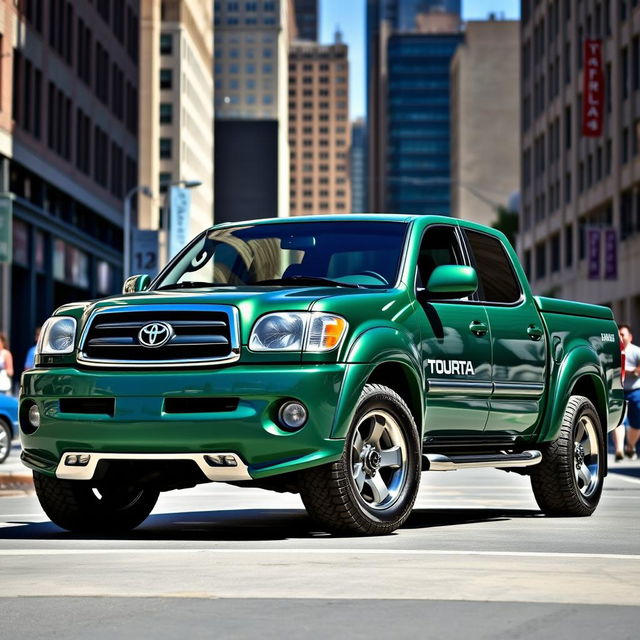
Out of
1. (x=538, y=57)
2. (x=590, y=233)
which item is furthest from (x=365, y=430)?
(x=538, y=57)

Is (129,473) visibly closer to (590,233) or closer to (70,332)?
(70,332)

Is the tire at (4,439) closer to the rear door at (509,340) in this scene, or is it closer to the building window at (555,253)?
the rear door at (509,340)

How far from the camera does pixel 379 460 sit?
9.38 metres

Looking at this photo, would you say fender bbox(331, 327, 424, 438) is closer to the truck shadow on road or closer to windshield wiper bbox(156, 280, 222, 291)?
the truck shadow on road

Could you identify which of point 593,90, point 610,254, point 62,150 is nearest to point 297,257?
point 62,150

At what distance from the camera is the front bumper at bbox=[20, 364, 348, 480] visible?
8773 mm

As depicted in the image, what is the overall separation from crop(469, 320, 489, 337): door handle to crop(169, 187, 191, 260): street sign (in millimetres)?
67151

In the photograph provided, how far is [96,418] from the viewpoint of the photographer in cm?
905

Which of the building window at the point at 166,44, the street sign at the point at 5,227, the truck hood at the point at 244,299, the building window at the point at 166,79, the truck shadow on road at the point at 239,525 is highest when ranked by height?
the building window at the point at 166,44

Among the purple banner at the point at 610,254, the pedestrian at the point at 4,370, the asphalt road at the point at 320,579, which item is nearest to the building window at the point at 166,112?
the purple banner at the point at 610,254

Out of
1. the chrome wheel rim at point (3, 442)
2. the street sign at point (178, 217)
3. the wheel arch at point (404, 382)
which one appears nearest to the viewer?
the wheel arch at point (404, 382)

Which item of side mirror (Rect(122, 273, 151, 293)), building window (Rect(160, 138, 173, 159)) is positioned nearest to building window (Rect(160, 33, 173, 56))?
building window (Rect(160, 138, 173, 159))

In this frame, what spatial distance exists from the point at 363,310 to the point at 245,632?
372 cm

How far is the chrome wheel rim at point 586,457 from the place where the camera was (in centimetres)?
1159
